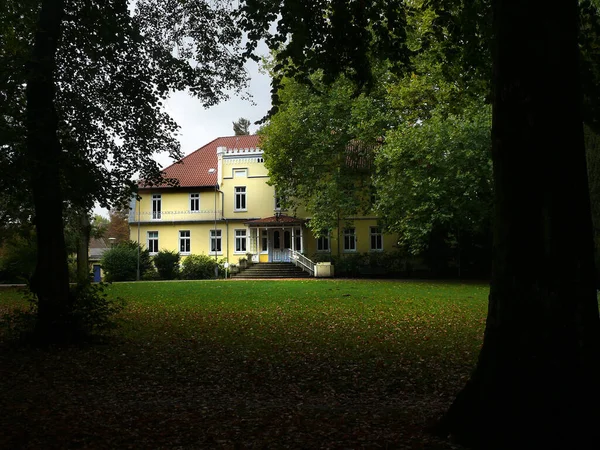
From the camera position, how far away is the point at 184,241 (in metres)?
40.7

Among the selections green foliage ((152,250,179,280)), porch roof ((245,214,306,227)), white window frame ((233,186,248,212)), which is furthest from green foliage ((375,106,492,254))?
white window frame ((233,186,248,212))

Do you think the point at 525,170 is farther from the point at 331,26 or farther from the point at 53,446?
the point at 331,26

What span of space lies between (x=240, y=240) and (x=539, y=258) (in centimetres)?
3676

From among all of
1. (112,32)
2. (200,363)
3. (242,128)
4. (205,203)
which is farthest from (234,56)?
(242,128)

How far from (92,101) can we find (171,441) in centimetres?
825

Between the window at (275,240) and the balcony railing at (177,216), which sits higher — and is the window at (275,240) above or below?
below

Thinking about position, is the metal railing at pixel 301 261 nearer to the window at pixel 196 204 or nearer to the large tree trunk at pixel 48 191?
the window at pixel 196 204

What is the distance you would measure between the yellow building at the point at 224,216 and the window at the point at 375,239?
0.15m

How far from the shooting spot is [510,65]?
4078 mm

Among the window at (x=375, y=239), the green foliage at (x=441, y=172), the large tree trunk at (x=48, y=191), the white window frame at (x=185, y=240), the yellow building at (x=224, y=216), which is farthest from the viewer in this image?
the white window frame at (x=185, y=240)

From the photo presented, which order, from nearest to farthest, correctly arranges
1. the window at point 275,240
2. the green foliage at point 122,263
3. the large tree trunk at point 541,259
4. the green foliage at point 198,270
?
the large tree trunk at point 541,259 → the green foliage at point 122,263 → the green foliage at point 198,270 → the window at point 275,240

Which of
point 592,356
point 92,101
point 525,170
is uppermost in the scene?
point 92,101

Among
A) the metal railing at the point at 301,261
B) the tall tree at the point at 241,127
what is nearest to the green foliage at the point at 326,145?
the metal railing at the point at 301,261

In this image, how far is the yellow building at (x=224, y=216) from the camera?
3938 cm
